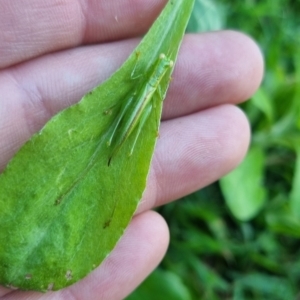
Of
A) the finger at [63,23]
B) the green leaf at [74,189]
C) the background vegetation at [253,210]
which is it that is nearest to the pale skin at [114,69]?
the finger at [63,23]

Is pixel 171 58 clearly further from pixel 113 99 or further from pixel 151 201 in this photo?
pixel 151 201

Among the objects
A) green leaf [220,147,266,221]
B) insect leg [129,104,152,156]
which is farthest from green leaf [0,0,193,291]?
green leaf [220,147,266,221]

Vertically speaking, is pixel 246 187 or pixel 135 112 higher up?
pixel 135 112

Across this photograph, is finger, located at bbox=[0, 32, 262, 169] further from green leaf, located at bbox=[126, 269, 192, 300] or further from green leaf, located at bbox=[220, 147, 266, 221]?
green leaf, located at bbox=[126, 269, 192, 300]

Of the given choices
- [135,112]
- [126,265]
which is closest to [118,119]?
[135,112]

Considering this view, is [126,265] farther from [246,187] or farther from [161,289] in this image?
[246,187]

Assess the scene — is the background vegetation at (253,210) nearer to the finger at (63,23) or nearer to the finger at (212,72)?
the finger at (212,72)

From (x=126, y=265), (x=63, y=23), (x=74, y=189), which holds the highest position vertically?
(x=63, y=23)
